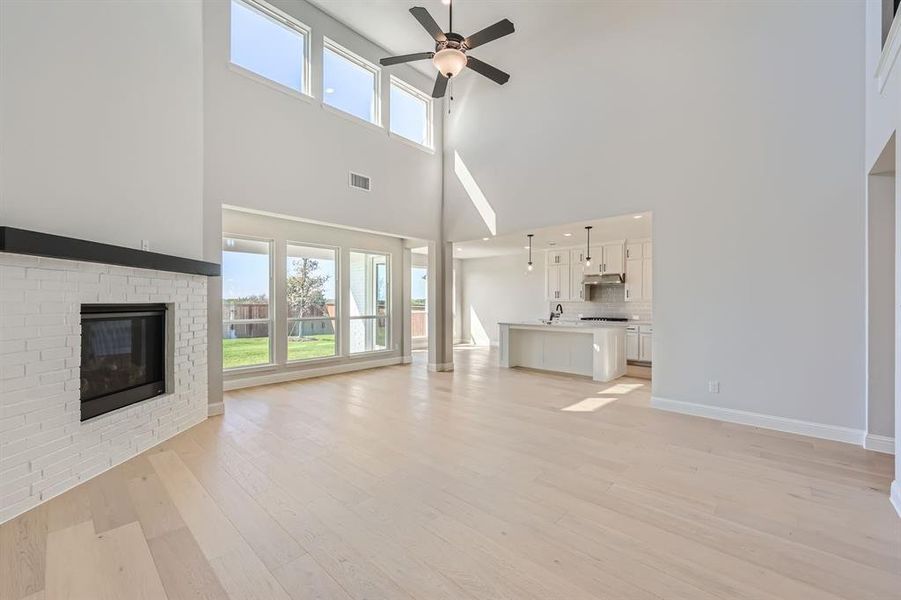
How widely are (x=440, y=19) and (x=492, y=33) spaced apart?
242cm

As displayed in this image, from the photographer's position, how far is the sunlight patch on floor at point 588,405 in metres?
4.57

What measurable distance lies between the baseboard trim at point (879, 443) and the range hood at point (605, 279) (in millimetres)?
5137

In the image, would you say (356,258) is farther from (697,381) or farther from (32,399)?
(697,381)

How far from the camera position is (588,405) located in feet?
15.6

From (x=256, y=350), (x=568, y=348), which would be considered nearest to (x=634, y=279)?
(x=568, y=348)

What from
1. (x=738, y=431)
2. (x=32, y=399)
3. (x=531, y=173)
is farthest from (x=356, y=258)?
(x=738, y=431)

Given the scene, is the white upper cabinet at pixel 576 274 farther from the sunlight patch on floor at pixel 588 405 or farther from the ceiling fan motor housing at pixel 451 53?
the ceiling fan motor housing at pixel 451 53

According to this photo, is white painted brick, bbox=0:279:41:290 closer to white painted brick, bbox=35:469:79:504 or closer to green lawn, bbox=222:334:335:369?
white painted brick, bbox=35:469:79:504

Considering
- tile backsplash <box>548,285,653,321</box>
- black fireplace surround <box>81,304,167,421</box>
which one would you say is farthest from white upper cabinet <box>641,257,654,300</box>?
black fireplace surround <box>81,304,167,421</box>

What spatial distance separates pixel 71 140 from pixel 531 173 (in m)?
5.13

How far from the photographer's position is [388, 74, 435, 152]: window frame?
6.61 m

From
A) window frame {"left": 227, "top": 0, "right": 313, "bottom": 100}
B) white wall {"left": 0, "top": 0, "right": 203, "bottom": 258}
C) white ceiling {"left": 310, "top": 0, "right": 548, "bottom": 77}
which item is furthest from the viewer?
white ceiling {"left": 310, "top": 0, "right": 548, "bottom": 77}

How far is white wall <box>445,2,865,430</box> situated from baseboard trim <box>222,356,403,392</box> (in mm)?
4350

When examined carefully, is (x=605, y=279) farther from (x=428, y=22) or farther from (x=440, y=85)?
(x=428, y=22)
